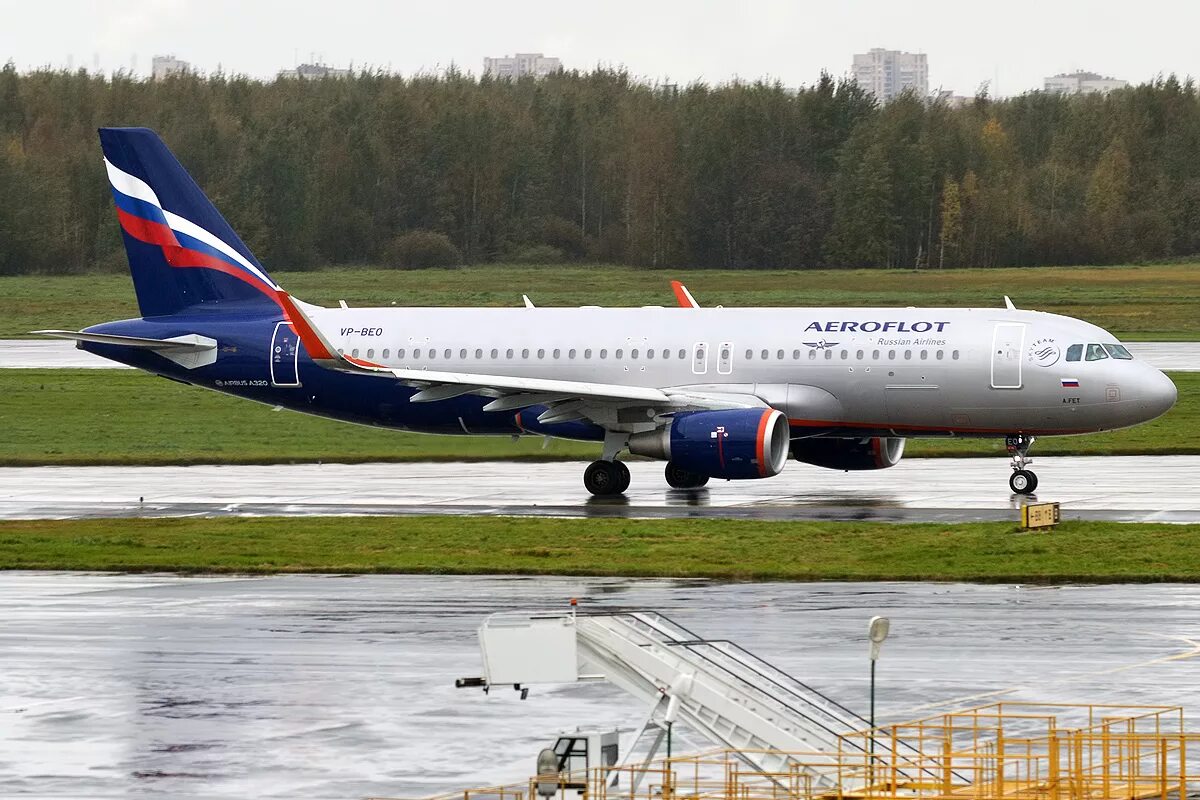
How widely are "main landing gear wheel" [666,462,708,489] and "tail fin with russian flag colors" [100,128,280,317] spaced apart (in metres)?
10.4

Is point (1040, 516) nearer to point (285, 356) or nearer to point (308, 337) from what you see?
point (308, 337)

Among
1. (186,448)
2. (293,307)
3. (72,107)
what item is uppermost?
(72,107)

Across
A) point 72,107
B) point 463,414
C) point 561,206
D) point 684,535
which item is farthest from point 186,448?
point 72,107

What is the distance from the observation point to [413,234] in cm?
14225

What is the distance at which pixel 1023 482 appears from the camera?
41.5m

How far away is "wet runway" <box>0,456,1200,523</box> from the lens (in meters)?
39.2

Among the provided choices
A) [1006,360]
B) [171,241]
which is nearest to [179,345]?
[171,241]

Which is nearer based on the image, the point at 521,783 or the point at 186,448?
the point at 521,783

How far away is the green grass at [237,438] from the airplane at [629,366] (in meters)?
2.06

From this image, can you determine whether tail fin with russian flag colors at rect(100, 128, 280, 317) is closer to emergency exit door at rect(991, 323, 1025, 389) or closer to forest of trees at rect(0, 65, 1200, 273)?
emergency exit door at rect(991, 323, 1025, 389)

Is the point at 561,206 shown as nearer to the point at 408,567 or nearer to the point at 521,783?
the point at 408,567

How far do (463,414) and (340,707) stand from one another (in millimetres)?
23022

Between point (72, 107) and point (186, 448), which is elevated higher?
point (72, 107)

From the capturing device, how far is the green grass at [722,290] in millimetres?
103688
